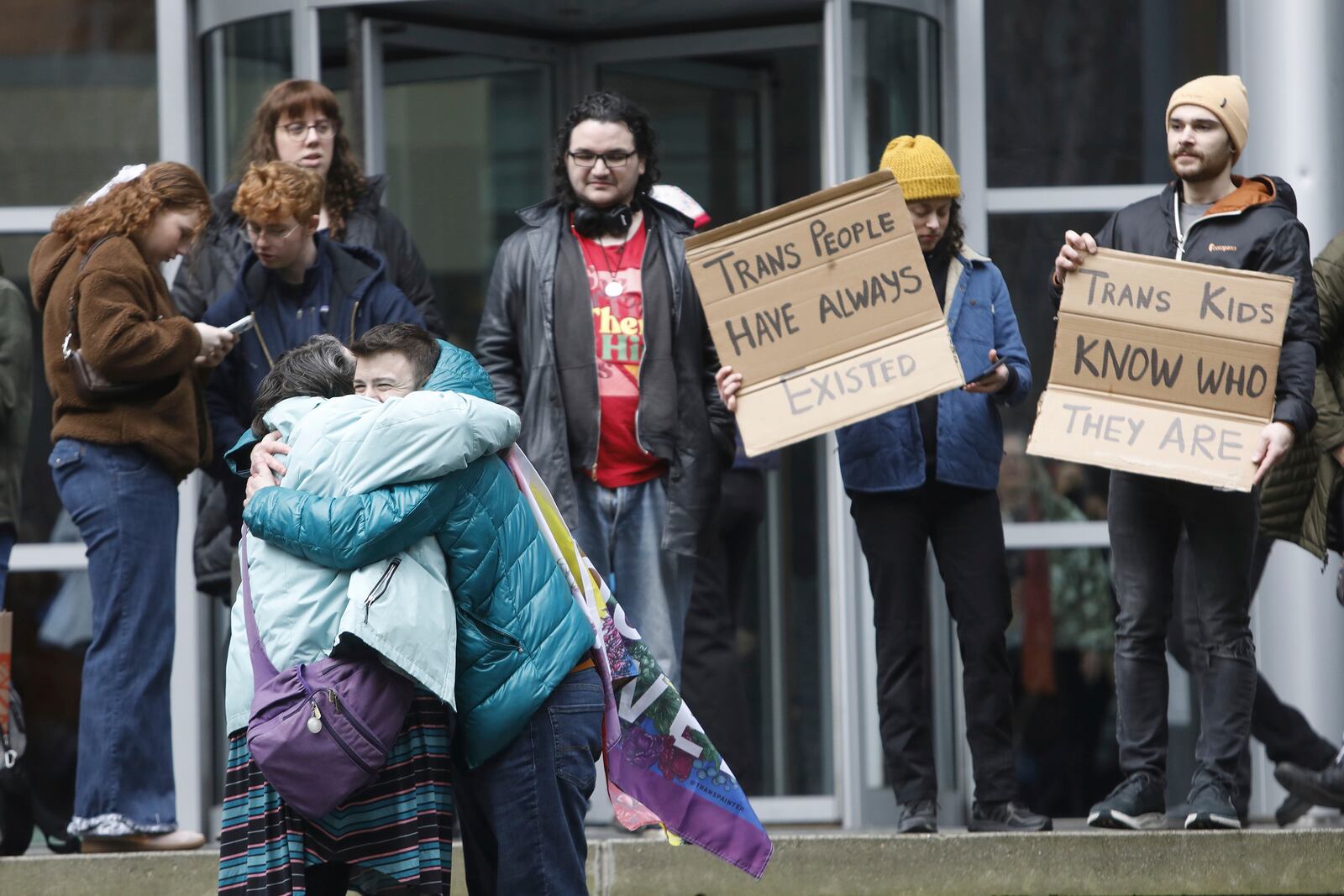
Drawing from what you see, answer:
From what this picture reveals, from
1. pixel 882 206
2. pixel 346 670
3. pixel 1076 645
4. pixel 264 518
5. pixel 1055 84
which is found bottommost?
pixel 1076 645

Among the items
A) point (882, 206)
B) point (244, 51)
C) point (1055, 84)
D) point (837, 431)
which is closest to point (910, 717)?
point (837, 431)

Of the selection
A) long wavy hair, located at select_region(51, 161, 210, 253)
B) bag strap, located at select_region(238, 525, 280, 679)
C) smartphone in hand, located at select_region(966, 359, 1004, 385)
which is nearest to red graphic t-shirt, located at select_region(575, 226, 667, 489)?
smartphone in hand, located at select_region(966, 359, 1004, 385)

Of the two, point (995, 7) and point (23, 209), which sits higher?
point (995, 7)

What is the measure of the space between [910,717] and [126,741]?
2.21 meters

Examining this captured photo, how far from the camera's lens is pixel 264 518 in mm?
3971

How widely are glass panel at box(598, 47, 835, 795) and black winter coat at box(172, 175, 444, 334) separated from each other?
82.2 inches

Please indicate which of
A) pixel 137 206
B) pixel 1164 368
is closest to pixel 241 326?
pixel 137 206

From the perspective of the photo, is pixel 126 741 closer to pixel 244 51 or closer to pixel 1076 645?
pixel 244 51

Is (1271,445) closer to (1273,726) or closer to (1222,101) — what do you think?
(1222,101)

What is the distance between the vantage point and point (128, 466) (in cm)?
563

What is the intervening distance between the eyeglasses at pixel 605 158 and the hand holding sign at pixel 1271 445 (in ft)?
6.33

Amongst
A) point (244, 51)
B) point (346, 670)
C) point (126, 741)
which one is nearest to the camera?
point (346, 670)

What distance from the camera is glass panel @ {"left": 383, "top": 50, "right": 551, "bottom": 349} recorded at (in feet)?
26.8

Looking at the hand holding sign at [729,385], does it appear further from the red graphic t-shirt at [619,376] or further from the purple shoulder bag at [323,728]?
the purple shoulder bag at [323,728]
